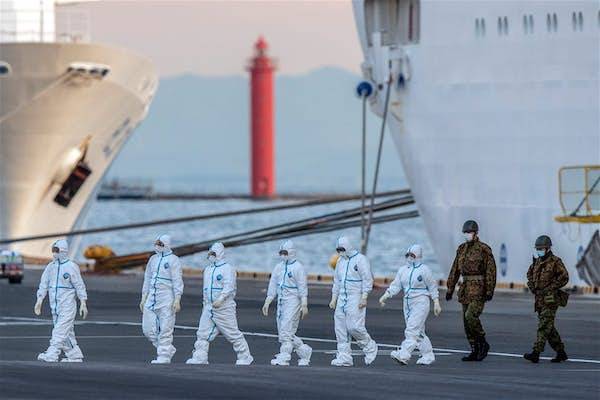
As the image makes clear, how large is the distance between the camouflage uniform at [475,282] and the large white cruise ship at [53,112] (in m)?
33.5

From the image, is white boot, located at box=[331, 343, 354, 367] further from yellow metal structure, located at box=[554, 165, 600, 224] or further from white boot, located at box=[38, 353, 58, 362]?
yellow metal structure, located at box=[554, 165, 600, 224]

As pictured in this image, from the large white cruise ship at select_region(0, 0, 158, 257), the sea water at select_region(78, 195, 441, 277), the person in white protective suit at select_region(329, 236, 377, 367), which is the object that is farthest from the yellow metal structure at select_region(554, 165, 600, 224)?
the sea water at select_region(78, 195, 441, 277)

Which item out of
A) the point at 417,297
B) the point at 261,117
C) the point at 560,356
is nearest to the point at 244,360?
the point at 417,297

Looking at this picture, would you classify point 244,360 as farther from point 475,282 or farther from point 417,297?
point 475,282

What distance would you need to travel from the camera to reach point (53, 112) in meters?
55.8

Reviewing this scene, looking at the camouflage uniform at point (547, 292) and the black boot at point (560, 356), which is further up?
the camouflage uniform at point (547, 292)

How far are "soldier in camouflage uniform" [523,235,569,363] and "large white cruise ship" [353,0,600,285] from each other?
1404 cm

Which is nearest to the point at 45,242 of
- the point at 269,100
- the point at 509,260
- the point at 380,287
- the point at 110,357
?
the point at 380,287

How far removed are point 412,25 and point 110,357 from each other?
18.8m

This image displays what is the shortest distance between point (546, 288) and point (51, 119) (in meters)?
35.3

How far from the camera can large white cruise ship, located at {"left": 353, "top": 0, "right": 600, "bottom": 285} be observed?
125 ft

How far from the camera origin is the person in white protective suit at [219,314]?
2231 cm

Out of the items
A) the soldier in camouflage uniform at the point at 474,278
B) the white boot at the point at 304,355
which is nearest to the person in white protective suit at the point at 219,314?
the white boot at the point at 304,355

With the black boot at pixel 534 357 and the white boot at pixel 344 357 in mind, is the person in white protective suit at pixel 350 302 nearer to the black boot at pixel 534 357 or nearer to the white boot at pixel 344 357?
the white boot at pixel 344 357
